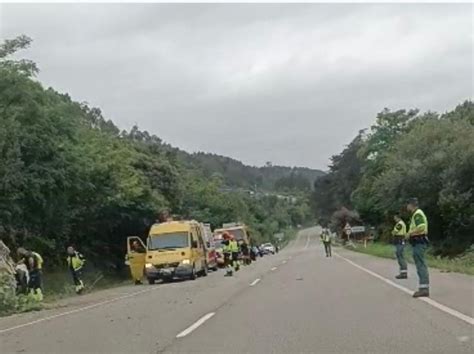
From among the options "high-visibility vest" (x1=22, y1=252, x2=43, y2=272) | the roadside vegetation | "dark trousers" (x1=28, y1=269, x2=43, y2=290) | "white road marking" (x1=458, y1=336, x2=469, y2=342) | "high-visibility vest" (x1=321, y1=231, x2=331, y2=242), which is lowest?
"white road marking" (x1=458, y1=336, x2=469, y2=342)

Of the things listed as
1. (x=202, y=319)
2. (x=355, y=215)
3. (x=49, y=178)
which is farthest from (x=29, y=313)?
(x=355, y=215)

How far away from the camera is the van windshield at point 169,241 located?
32.3 meters

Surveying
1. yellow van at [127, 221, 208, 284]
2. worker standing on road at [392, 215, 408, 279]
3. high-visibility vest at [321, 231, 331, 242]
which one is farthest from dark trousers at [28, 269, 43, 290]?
high-visibility vest at [321, 231, 331, 242]

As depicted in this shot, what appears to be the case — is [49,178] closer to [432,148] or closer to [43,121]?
[43,121]

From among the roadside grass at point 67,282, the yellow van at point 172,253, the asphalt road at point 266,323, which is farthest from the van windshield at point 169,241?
the asphalt road at point 266,323

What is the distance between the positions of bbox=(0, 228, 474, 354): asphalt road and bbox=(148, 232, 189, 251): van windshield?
430 inches

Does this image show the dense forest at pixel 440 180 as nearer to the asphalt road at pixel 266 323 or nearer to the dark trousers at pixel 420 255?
the asphalt road at pixel 266 323

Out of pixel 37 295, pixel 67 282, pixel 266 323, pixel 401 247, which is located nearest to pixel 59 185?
pixel 67 282

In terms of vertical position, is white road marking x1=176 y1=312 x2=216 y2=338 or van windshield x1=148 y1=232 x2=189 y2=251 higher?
van windshield x1=148 y1=232 x2=189 y2=251

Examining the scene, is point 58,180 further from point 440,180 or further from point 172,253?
point 440,180

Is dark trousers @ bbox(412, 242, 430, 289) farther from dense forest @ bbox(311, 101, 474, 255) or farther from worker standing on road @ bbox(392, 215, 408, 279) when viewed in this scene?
dense forest @ bbox(311, 101, 474, 255)

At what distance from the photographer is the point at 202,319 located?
14680 mm

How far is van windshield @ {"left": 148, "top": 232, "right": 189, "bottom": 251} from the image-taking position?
1272 inches

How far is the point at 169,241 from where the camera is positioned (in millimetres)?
32500
